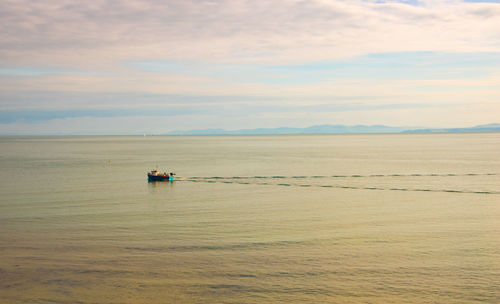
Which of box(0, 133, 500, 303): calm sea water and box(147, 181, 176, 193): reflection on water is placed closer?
box(0, 133, 500, 303): calm sea water

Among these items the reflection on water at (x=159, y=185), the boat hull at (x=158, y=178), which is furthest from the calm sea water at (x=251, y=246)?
the boat hull at (x=158, y=178)

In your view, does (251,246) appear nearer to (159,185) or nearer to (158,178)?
(159,185)

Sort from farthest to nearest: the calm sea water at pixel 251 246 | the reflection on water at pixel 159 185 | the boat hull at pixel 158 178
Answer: the boat hull at pixel 158 178
the reflection on water at pixel 159 185
the calm sea water at pixel 251 246

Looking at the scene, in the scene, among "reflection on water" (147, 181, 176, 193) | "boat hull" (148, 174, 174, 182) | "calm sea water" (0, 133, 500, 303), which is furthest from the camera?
"boat hull" (148, 174, 174, 182)

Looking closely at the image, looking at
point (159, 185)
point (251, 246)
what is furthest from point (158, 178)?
point (251, 246)

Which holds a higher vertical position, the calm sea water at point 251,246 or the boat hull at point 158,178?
the boat hull at point 158,178

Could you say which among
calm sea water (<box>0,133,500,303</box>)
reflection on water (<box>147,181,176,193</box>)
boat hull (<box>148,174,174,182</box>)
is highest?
boat hull (<box>148,174,174,182</box>)

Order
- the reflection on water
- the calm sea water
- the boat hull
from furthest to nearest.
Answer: the boat hull < the reflection on water < the calm sea water

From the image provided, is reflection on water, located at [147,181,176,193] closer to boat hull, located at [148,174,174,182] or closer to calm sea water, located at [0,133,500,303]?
boat hull, located at [148,174,174,182]

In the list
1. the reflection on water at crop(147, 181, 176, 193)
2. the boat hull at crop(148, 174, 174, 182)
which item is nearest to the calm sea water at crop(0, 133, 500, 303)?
the reflection on water at crop(147, 181, 176, 193)

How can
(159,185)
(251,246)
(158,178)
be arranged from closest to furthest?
(251,246)
(159,185)
(158,178)

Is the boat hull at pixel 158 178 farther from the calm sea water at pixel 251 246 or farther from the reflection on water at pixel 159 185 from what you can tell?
the calm sea water at pixel 251 246

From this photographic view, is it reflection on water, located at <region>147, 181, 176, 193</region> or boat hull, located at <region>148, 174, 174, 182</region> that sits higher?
boat hull, located at <region>148, 174, 174, 182</region>

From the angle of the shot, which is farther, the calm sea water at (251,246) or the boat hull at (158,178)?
the boat hull at (158,178)
